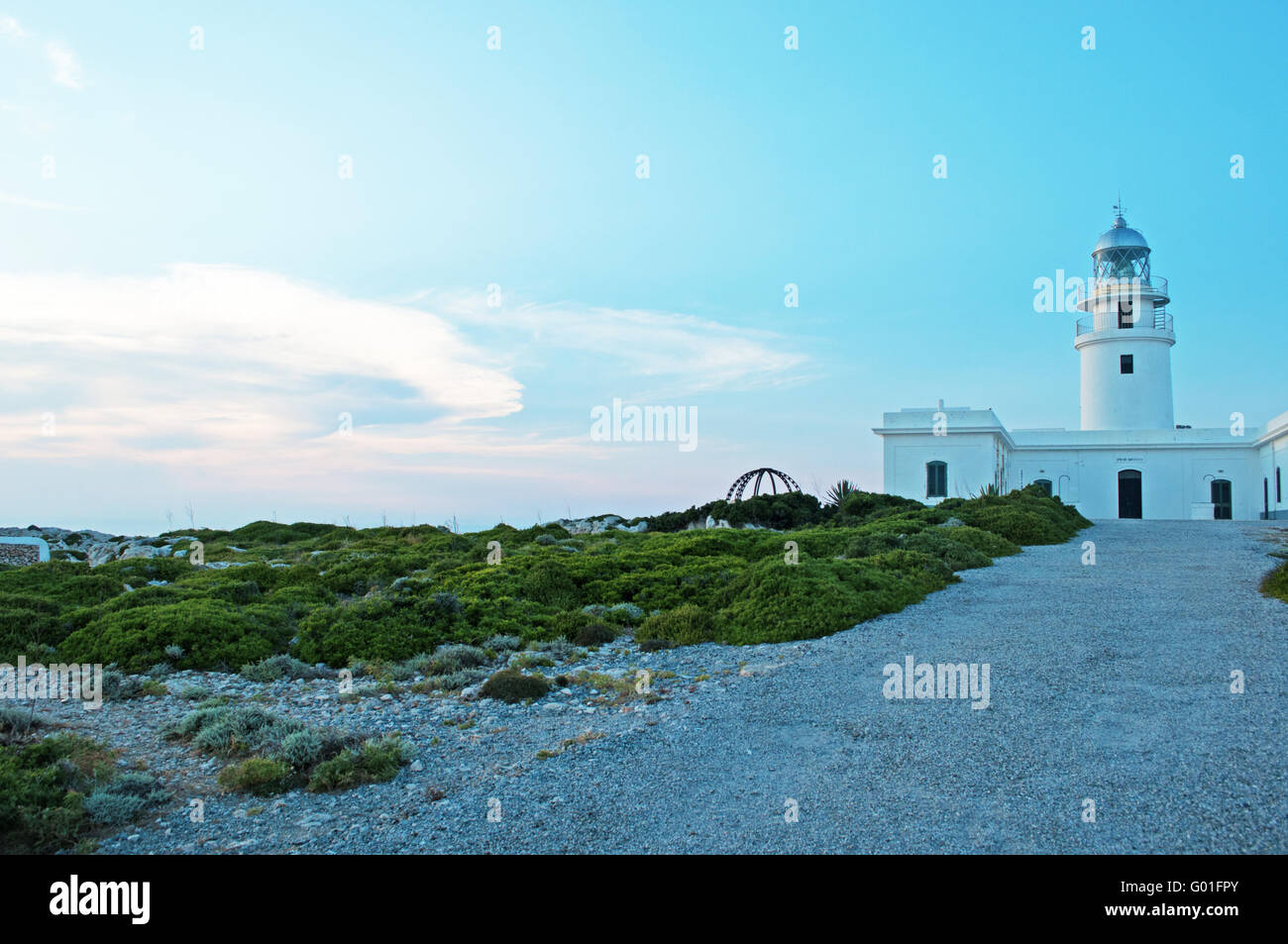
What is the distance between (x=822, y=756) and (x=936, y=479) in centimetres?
2809

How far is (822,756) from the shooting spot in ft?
18.8

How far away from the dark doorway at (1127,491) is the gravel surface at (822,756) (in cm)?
2778

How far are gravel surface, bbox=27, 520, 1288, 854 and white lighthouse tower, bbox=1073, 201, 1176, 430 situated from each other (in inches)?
1199

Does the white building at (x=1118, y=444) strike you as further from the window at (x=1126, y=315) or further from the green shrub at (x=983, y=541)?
the green shrub at (x=983, y=541)

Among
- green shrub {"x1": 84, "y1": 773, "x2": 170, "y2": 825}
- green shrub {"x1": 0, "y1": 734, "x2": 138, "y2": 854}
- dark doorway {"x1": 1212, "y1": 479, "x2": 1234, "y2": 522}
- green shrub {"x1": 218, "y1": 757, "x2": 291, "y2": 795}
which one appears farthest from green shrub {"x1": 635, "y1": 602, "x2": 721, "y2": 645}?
dark doorway {"x1": 1212, "y1": 479, "x2": 1234, "y2": 522}

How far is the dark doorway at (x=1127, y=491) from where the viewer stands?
113 feet

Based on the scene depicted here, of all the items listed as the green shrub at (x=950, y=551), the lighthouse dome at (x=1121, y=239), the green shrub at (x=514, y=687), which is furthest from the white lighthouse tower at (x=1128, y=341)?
the green shrub at (x=514, y=687)

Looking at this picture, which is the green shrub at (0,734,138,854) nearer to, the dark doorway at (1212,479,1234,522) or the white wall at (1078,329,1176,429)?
the dark doorway at (1212,479,1234,522)

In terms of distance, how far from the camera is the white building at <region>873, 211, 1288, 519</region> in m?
31.8

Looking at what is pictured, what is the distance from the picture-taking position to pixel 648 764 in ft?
18.9

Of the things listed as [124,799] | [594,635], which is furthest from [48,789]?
[594,635]

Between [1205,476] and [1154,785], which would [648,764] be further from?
[1205,476]

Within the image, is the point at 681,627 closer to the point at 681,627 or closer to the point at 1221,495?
the point at 681,627
